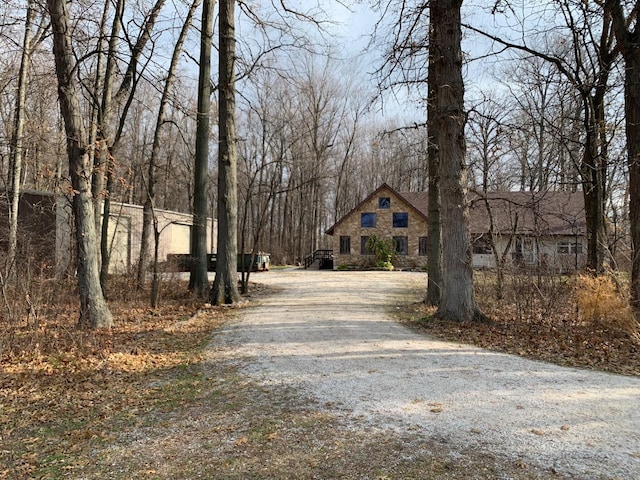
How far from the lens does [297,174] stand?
38906 mm

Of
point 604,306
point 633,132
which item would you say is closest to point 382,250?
point 633,132

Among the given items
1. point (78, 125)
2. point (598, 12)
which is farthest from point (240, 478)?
point (598, 12)

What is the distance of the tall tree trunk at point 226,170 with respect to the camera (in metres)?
12.1

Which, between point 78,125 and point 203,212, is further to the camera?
point 203,212

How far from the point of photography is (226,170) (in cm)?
1216

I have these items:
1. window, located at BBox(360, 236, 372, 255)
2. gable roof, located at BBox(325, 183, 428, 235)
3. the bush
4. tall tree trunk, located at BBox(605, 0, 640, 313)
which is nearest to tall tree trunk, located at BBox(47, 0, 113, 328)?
the bush

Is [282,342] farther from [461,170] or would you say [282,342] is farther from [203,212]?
[203,212]

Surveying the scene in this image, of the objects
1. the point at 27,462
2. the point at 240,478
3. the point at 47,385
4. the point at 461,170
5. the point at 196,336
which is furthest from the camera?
the point at 461,170

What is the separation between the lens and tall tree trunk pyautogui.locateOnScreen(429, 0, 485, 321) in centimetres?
886

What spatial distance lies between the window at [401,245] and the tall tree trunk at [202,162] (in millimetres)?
18774

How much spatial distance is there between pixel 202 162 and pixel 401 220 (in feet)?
62.9

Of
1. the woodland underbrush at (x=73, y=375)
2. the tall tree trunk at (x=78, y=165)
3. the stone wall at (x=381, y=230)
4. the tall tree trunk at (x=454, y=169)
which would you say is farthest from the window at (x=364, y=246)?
the tall tree trunk at (x=78, y=165)

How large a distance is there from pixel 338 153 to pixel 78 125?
33.9 meters

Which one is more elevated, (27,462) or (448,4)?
(448,4)
